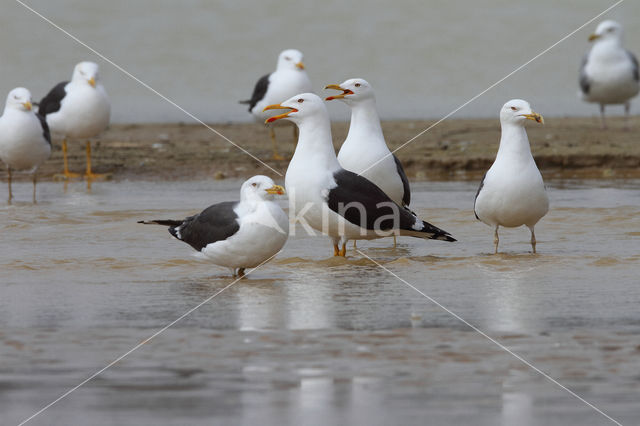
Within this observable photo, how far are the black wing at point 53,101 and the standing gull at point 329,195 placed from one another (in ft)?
25.3

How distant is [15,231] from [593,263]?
4910mm

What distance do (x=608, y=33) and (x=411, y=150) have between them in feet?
19.8

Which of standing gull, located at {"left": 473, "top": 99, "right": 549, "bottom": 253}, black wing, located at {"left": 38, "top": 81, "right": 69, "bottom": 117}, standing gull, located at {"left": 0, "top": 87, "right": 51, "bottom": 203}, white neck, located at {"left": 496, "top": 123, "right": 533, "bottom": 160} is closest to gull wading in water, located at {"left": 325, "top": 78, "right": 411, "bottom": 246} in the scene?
standing gull, located at {"left": 473, "top": 99, "right": 549, "bottom": 253}

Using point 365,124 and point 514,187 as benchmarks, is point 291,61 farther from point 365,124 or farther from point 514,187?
point 514,187

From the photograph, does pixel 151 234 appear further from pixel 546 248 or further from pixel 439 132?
pixel 439 132

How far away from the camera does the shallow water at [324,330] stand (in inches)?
170

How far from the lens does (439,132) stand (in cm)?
1723

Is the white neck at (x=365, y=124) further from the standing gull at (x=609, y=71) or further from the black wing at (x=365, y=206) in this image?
the standing gull at (x=609, y=71)

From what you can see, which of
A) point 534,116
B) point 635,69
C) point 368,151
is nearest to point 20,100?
point 368,151

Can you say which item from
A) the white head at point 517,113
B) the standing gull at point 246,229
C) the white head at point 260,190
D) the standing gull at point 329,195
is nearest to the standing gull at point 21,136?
the standing gull at point 329,195

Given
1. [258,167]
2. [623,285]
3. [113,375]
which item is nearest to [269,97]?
[258,167]

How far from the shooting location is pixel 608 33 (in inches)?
763

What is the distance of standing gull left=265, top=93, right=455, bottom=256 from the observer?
7762mm

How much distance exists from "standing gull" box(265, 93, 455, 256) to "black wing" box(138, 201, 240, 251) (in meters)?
0.65
